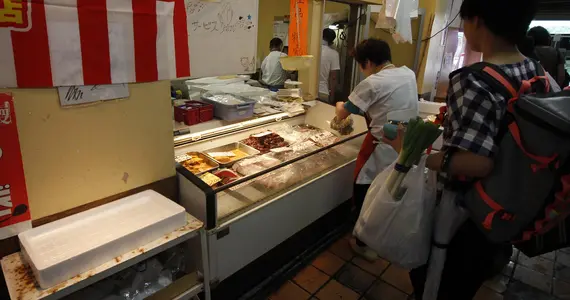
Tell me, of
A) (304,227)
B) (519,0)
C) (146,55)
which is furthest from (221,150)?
(519,0)

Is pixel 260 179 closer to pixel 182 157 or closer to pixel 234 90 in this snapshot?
pixel 182 157

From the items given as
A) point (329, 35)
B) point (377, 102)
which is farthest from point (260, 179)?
point (329, 35)

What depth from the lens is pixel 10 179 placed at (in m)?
1.37

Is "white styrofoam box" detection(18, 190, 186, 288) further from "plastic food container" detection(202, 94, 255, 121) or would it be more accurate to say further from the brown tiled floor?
the brown tiled floor

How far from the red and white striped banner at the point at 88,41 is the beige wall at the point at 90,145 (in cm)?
8

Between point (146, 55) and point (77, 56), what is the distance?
308mm

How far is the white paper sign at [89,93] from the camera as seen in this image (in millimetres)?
1462

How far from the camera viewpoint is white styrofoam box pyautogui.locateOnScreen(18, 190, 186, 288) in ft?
4.06

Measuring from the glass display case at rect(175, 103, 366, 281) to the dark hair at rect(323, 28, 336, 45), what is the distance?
171 centimetres

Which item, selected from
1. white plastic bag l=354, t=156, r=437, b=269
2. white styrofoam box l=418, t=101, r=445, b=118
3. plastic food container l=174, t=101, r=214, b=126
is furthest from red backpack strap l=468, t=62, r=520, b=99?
white styrofoam box l=418, t=101, r=445, b=118

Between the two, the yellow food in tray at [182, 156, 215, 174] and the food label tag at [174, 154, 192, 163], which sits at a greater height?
the food label tag at [174, 154, 192, 163]

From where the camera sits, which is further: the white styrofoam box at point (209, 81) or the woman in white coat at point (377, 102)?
the white styrofoam box at point (209, 81)

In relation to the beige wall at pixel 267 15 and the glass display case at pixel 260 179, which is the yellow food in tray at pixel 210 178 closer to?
the glass display case at pixel 260 179

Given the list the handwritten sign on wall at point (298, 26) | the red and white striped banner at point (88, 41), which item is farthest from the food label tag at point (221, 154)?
the handwritten sign on wall at point (298, 26)
